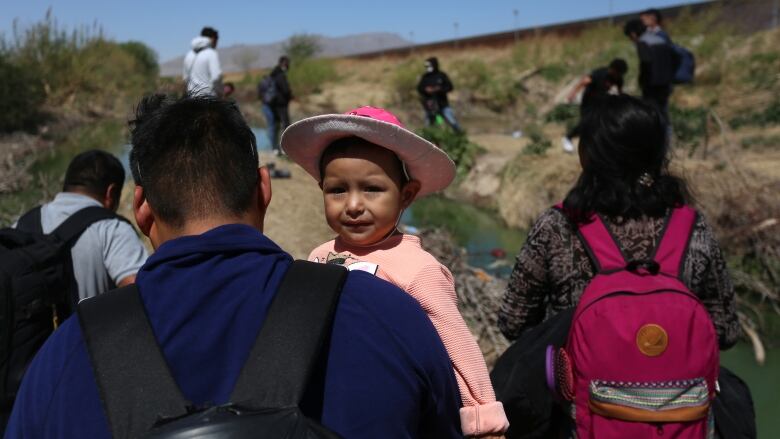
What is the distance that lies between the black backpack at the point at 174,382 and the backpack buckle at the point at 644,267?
1.19 meters

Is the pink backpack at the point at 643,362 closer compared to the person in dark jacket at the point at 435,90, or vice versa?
the pink backpack at the point at 643,362

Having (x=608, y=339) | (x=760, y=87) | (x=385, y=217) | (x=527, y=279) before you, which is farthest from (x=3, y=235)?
(x=760, y=87)

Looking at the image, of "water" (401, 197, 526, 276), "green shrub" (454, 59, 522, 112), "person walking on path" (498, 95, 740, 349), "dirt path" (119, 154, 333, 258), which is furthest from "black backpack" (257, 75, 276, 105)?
"green shrub" (454, 59, 522, 112)

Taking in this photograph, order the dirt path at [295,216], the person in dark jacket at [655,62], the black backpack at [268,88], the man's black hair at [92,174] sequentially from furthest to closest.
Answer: the black backpack at [268,88], the dirt path at [295,216], the person in dark jacket at [655,62], the man's black hair at [92,174]

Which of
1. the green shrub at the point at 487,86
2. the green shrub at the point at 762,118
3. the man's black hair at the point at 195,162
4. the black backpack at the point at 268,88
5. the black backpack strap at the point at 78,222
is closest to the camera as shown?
the man's black hair at the point at 195,162

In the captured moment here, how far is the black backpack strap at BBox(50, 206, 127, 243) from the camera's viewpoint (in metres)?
3.08

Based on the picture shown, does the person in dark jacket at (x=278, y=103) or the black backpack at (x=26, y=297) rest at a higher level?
the person in dark jacket at (x=278, y=103)

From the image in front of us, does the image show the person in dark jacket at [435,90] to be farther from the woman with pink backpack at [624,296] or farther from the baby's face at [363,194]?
the baby's face at [363,194]

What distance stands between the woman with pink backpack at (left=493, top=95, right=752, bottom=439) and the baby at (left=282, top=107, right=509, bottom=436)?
36 centimetres

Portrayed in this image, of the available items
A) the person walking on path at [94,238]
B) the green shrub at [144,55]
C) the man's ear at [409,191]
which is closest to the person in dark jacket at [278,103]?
the person walking on path at [94,238]

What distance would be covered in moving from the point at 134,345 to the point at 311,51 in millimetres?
52526

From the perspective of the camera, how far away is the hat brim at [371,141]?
6.38ft

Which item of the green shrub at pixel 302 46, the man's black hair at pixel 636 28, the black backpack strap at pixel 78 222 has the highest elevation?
the green shrub at pixel 302 46

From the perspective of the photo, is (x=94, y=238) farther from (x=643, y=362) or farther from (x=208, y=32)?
(x=208, y=32)
